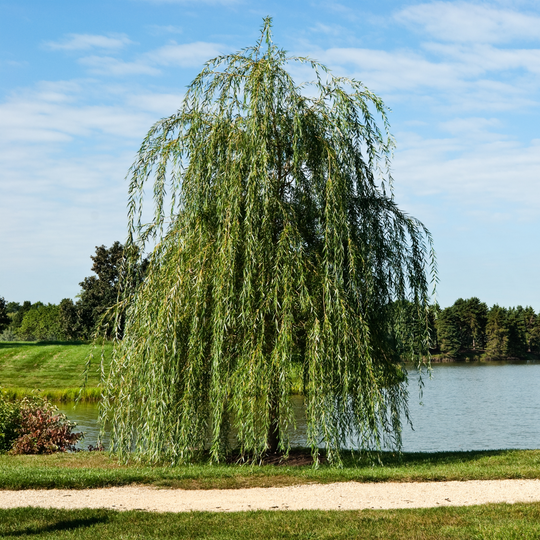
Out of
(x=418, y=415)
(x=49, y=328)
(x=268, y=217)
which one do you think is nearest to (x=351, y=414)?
(x=268, y=217)

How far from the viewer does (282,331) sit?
1020cm

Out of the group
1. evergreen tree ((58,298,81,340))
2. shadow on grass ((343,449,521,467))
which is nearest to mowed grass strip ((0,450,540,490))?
shadow on grass ((343,449,521,467))

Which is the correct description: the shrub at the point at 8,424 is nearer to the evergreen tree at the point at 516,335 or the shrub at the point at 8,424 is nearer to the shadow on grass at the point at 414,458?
the shadow on grass at the point at 414,458

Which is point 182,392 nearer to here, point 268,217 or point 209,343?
point 209,343

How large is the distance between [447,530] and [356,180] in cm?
733

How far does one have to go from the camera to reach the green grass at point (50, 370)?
33312mm

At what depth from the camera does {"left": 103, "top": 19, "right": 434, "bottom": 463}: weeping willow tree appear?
1033 cm

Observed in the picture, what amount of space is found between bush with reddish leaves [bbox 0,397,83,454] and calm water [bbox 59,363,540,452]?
3458 mm

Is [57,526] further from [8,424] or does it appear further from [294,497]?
[8,424]

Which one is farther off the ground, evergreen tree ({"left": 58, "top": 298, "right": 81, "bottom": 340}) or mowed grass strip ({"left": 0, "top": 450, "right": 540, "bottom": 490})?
evergreen tree ({"left": 58, "top": 298, "right": 81, "bottom": 340})

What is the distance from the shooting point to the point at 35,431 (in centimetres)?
1422

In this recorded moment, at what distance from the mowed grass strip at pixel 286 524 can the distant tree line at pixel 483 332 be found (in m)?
76.9

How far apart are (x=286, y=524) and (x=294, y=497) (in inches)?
61.9

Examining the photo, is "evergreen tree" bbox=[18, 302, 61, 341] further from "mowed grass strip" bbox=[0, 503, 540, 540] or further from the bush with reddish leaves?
"mowed grass strip" bbox=[0, 503, 540, 540]
